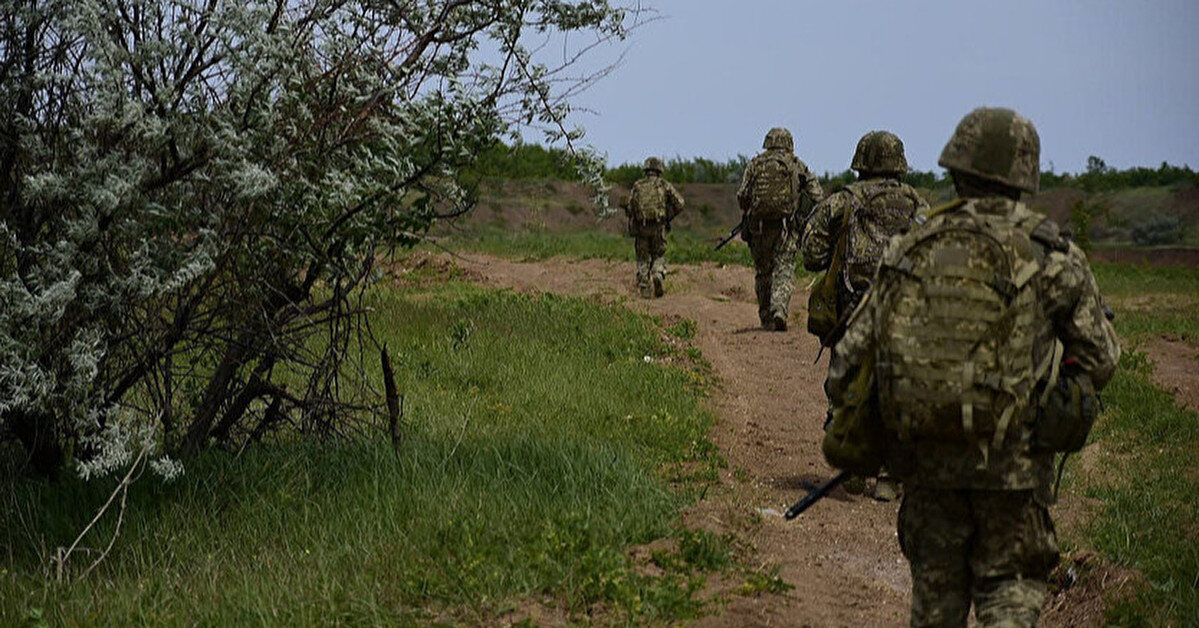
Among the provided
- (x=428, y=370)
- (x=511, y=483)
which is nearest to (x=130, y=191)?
(x=511, y=483)

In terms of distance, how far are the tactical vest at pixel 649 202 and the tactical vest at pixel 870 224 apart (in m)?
11.0

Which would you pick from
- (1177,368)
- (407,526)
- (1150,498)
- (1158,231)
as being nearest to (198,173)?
(407,526)

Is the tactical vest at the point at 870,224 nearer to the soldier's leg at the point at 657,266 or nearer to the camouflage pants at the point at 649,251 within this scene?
the camouflage pants at the point at 649,251

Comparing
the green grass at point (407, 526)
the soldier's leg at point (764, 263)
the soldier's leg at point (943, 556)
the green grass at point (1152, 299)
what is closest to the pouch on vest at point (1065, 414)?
the soldier's leg at point (943, 556)

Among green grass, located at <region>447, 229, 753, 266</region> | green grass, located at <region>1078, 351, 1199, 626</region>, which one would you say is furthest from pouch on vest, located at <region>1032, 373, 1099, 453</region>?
green grass, located at <region>447, 229, 753, 266</region>

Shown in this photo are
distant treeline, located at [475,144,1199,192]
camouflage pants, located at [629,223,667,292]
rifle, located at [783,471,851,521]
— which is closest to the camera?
rifle, located at [783,471,851,521]

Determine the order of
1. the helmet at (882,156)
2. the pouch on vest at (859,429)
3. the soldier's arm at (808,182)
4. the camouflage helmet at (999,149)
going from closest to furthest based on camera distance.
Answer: the camouflage helmet at (999,149), the pouch on vest at (859,429), the helmet at (882,156), the soldier's arm at (808,182)

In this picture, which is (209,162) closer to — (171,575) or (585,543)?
(171,575)

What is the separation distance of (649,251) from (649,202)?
0.92m

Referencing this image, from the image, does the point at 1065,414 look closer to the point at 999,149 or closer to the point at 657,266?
the point at 999,149

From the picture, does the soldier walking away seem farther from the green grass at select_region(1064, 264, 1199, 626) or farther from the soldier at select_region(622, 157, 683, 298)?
the soldier at select_region(622, 157, 683, 298)

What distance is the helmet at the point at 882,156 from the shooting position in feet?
26.5

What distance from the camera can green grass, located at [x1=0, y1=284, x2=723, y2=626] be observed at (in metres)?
5.70

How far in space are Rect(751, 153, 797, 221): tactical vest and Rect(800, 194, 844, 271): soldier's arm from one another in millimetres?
6322
